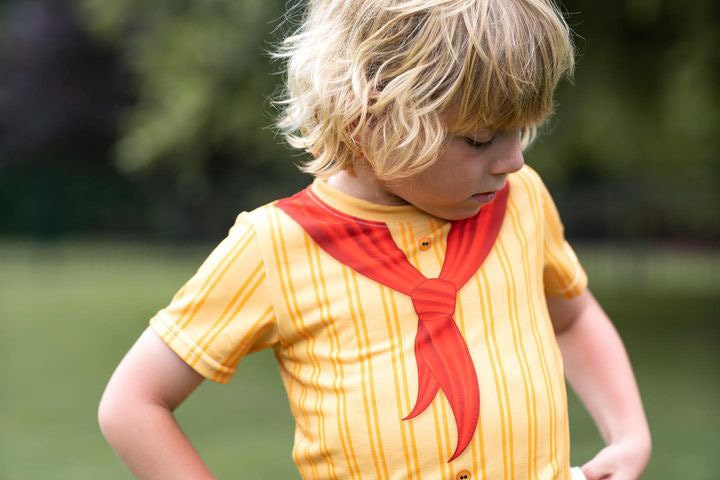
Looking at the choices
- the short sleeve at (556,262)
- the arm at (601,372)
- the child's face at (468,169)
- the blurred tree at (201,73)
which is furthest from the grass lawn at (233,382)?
the child's face at (468,169)

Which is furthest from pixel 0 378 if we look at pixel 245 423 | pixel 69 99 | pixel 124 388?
pixel 69 99

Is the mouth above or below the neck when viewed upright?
below

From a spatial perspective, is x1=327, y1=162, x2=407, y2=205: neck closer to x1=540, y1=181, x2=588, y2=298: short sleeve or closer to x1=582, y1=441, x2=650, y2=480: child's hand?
x1=540, y1=181, x2=588, y2=298: short sleeve

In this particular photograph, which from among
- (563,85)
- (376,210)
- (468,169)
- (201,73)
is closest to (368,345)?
(376,210)

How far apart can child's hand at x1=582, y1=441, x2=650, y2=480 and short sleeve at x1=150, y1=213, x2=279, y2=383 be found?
731 millimetres

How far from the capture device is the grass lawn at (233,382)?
21.4 ft

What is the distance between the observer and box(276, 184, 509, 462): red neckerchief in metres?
1.93

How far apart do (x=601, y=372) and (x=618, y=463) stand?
213mm

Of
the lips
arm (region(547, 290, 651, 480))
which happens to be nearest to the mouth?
the lips

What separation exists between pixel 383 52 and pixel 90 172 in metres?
22.2

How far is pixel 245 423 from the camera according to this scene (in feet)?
25.0

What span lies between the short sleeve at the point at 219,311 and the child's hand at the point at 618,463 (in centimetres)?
73

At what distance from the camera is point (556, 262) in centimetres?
224

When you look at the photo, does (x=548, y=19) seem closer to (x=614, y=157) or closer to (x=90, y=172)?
(x=614, y=157)
